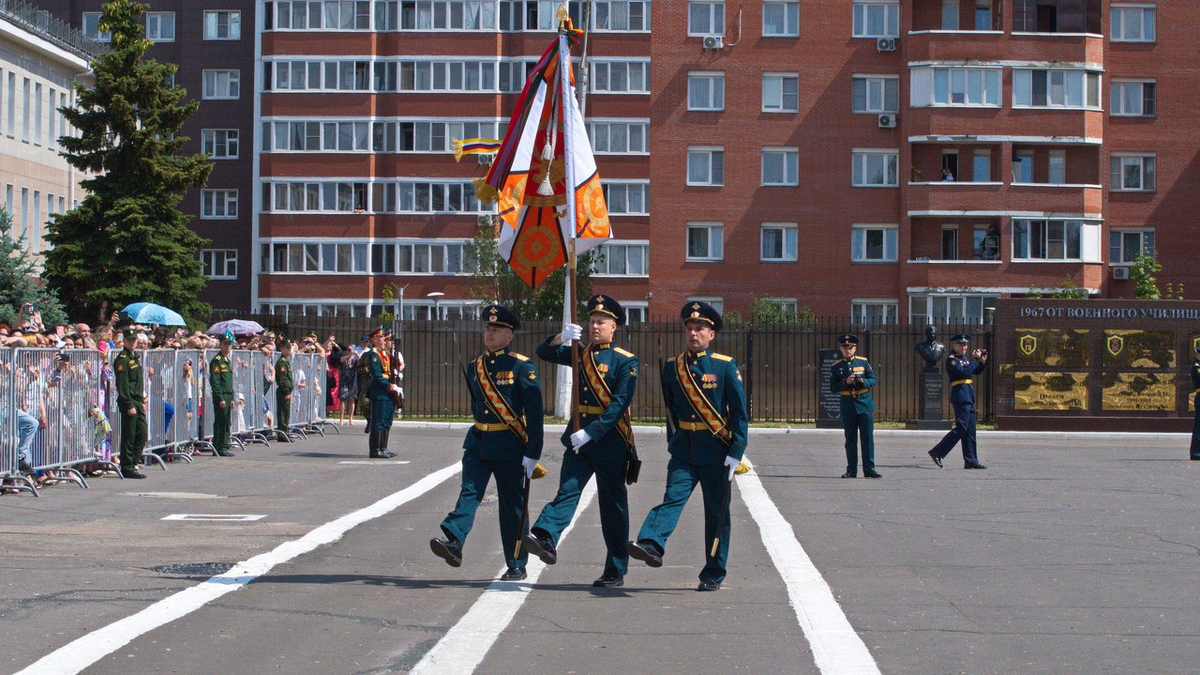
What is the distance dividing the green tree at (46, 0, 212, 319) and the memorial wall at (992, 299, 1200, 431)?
22.9m

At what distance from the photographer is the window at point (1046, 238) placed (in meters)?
57.5

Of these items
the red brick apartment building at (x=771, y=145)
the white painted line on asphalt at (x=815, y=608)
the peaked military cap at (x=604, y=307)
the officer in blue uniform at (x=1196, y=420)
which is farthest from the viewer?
the red brick apartment building at (x=771, y=145)

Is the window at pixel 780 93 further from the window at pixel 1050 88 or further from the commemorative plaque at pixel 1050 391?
the commemorative plaque at pixel 1050 391

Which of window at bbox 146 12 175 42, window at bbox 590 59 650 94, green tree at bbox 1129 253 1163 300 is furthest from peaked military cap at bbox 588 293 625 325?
window at bbox 146 12 175 42

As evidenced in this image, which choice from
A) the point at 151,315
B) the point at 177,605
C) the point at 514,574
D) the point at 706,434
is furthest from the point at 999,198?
the point at 177,605

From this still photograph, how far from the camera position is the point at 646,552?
1000 centimetres

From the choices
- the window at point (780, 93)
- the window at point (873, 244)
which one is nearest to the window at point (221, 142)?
the window at point (780, 93)

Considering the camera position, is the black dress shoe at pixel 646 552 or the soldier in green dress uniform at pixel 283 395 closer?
the black dress shoe at pixel 646 552

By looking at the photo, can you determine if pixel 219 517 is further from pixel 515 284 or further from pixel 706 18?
pixel 706 18

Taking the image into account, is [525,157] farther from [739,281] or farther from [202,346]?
[739,281]

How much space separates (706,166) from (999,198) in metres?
10.9

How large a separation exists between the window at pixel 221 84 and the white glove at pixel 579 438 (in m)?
65.0

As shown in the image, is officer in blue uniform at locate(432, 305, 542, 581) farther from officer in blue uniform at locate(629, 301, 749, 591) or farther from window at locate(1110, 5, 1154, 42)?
window at locate(1110, 5, 1154, 42)

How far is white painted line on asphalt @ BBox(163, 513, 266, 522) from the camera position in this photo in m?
15.1
